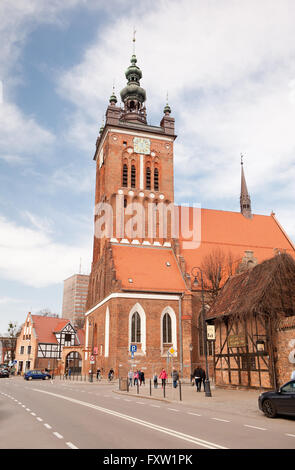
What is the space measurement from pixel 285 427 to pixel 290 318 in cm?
918

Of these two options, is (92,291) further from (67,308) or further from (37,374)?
(67,308)

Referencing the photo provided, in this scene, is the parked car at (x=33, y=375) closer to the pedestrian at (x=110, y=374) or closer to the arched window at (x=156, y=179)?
the pedestrian at (x=110, y=374)

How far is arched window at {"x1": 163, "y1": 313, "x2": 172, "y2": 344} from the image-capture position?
38844 mm

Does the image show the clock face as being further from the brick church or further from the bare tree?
the bare tree

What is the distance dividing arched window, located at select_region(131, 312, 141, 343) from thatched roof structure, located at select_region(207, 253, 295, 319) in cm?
1506

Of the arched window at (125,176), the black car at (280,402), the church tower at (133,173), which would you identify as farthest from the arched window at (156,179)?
the black car at (280,402)

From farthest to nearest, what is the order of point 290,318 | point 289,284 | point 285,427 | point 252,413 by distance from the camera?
1. point 289,284
2. point 290,318
3. point 252,413
4. point 285,427

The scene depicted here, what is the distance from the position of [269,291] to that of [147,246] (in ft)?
80.2

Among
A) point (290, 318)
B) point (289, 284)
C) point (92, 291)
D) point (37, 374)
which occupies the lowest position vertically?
point (37, 374)

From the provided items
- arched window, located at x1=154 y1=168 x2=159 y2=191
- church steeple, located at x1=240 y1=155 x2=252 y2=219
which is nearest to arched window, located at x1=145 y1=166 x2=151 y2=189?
arched window, located at x1=154 y1=168 x2=159 y2=191

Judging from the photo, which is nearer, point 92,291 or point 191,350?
point 191,350

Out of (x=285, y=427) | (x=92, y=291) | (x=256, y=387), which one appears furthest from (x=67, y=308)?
(x=285, y=427)

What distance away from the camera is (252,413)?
552 inches
